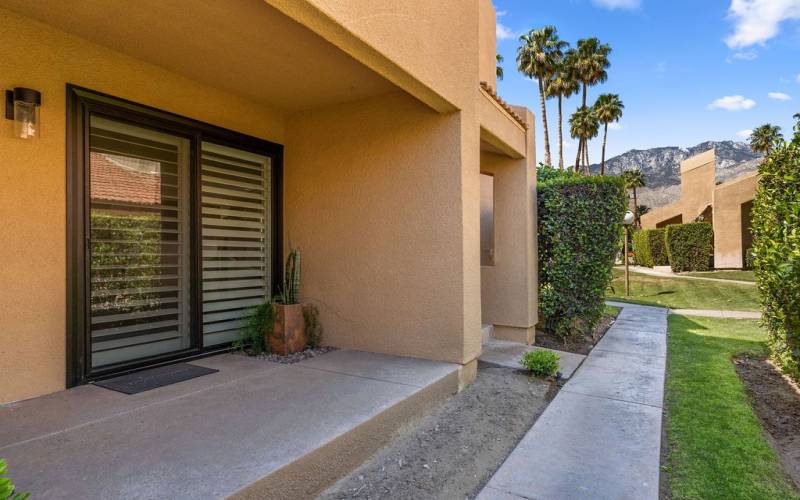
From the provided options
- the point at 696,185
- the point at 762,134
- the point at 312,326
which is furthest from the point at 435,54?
the point at 762,134

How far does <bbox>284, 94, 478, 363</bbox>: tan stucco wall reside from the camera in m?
4.86

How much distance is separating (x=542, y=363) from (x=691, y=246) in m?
21.2

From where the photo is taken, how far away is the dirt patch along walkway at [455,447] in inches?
115

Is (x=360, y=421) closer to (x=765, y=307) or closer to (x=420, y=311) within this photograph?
(x=420, y=311)

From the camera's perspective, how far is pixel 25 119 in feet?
11.5

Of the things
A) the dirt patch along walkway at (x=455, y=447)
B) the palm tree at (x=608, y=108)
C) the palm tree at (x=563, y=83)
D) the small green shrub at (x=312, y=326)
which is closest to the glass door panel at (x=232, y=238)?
the small green shrub at (x=312, y=326)

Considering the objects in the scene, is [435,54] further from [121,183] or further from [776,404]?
[776,404]

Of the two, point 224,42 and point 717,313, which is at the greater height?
point 224,42

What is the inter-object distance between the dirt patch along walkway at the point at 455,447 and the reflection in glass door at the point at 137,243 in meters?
2.79

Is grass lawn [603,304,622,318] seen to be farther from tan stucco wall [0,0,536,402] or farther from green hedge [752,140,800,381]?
tan stucco wall [0,0,536,402]

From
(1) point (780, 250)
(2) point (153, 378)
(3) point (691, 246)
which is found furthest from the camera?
(3) point (691, 246)

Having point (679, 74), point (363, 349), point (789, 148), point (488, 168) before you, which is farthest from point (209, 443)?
point (679, 74)

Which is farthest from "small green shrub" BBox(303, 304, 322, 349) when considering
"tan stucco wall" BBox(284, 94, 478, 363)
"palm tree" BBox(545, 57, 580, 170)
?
"palm tree" BBox(545, 57, 580, 170)

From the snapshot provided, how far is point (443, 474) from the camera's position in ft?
10.3
